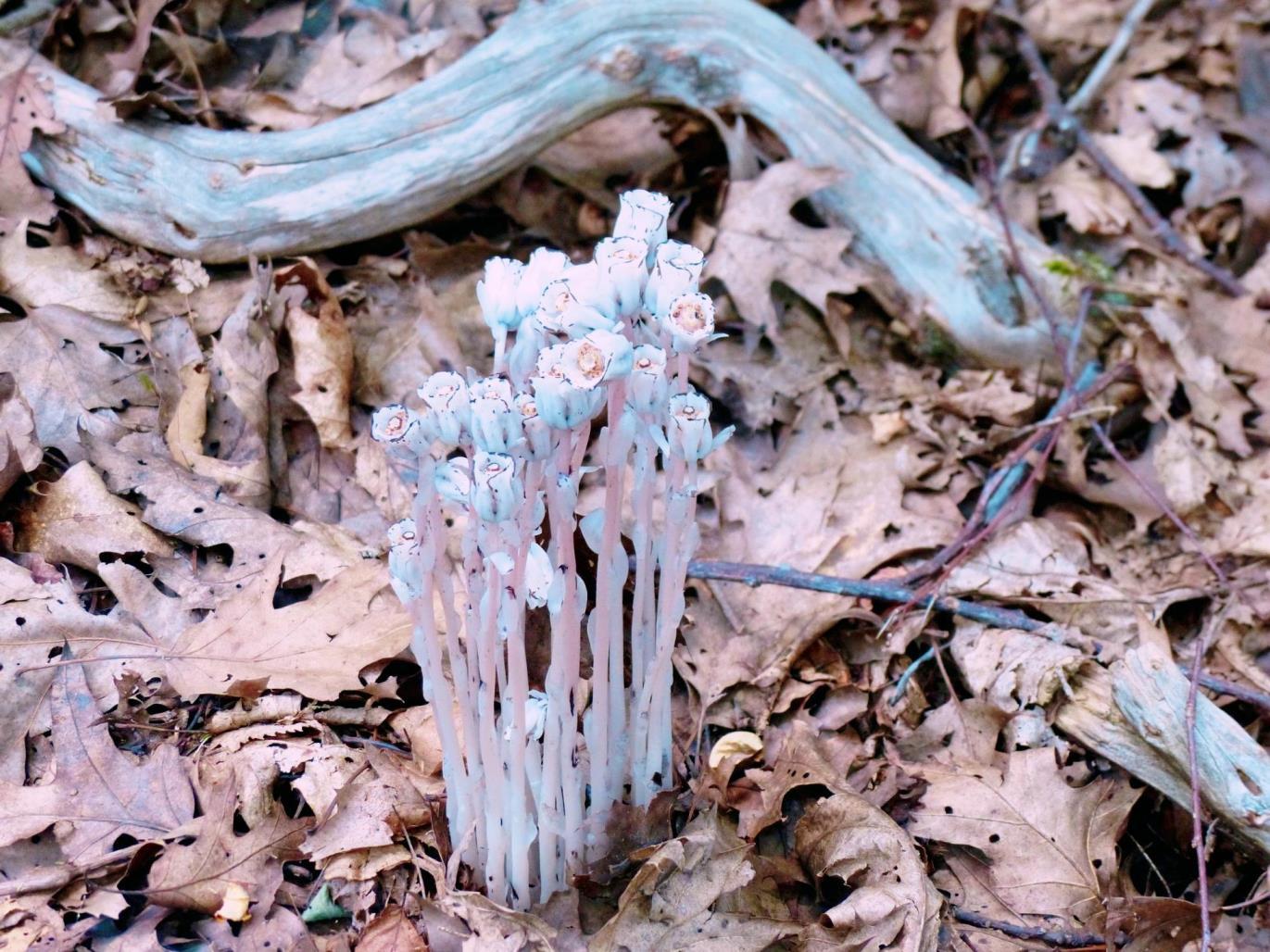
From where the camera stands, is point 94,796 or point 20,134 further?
point 20,134

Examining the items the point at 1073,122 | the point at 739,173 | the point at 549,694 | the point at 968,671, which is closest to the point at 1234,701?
the point at 968,671

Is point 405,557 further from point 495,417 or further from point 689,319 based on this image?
point 689,319

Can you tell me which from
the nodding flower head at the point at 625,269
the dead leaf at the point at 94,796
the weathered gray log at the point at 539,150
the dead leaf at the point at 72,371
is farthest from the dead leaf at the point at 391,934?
the weathered gray log at the point at 539,150

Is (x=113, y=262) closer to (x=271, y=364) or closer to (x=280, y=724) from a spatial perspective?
(x=271, y=364)

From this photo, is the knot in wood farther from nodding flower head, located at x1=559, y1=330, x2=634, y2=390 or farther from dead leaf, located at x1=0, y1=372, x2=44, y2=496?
nodding flower head, located at x1=559, y1=330, x2=634, y2=390

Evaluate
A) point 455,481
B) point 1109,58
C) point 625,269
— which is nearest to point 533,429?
point 455,481

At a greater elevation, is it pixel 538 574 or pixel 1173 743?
pixel 538 574

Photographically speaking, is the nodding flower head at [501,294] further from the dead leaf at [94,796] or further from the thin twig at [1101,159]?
the thin twig at [1101,159]
